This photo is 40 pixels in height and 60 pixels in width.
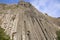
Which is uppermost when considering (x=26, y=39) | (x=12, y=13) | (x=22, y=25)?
(x=12, y=13)

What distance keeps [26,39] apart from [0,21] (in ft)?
34.1

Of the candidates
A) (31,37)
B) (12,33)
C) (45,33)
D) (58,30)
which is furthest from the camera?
(58,30)

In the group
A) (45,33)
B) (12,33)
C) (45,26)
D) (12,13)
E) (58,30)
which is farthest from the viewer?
(58,30)

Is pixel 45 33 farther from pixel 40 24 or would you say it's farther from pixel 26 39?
pixel 26 39

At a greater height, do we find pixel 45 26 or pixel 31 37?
pixel 45 26

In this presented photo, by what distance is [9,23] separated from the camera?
67.4 m

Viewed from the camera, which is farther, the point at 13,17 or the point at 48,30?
the point at 48,30

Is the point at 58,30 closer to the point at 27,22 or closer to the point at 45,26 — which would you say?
the point at 45,26

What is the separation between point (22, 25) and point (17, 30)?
12.2ft

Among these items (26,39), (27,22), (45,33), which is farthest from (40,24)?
(26,39)

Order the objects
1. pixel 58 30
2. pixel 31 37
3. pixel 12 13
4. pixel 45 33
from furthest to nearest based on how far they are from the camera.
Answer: pixel 58 30 → pixel 45 33 → pixel 12 13 → pixel 31 37

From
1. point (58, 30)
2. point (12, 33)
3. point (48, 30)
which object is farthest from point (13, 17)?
point (58, 30)

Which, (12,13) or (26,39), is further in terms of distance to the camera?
(12,13)

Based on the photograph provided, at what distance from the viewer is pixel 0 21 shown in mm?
69000
